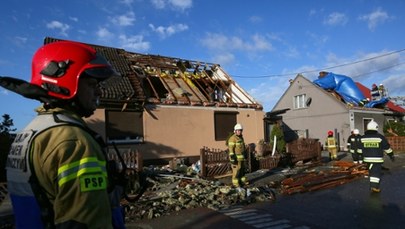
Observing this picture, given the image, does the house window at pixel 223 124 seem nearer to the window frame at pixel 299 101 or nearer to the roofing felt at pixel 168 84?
the roofing felt at pixel 168 84

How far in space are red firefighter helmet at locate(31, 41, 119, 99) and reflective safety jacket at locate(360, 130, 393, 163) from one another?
9.25 m

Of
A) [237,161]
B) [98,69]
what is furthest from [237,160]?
[98,69]

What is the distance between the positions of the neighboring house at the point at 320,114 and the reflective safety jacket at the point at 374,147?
48.3ft

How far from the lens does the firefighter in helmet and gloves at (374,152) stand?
9.35 metres

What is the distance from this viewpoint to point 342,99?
29453 millimetres

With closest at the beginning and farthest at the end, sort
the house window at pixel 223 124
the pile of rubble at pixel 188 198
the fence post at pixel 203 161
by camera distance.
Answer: the pile of rubble at pixel 188 198
the fence post at pixel 203 161
the house window at pixel 223 124

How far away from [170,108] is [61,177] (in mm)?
14547

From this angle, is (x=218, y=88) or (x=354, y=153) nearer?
(x=354, y=153)

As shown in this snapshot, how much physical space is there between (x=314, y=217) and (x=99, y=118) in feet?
31.5

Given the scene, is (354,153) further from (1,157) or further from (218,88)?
(1,157)

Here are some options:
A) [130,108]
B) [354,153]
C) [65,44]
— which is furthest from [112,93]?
[65,44]

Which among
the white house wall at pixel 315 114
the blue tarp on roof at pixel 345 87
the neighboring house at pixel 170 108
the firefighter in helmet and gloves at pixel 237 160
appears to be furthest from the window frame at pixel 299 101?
the firefighter in helmet and gloves at pixel 237 160

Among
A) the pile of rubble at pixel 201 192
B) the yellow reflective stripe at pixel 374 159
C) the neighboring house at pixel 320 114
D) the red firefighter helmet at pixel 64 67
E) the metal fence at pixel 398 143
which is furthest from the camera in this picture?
the neighboring house at pixel 320 114

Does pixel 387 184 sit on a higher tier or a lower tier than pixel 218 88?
lower
